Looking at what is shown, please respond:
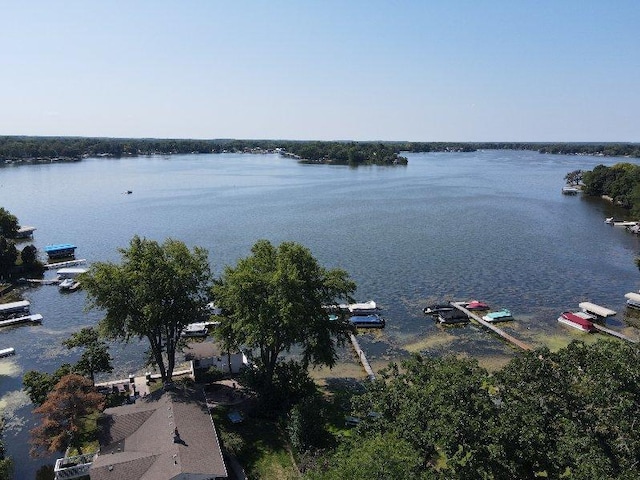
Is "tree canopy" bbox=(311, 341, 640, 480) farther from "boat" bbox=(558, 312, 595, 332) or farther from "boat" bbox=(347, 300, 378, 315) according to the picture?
"boat" bbox=(558, 312, 595, 332)

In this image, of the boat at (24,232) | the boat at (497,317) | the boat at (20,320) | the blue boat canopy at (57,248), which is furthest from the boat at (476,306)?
the boat at (24,232)

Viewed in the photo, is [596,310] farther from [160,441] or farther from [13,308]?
[13,308]

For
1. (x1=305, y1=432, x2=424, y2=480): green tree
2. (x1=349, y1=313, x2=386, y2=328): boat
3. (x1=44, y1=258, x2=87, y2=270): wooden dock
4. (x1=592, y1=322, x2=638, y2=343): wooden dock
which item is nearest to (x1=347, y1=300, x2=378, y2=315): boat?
(x1=349, y1=313, x2=386, y2=328): boat

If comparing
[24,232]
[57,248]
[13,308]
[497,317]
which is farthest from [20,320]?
[497,317]

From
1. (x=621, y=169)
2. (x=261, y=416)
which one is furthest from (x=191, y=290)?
(x=621, y=169)

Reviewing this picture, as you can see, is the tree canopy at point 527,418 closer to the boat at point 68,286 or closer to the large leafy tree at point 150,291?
the large leafy tree at point 150,291

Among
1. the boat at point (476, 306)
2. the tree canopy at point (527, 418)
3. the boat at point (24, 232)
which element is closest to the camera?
the tree canopy at point (527, 418)
